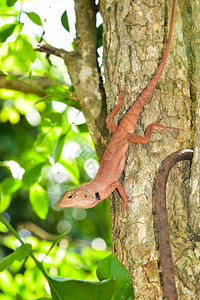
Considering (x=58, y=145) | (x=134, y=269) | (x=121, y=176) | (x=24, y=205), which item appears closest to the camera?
(x=134, y=269)

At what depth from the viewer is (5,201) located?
3.45 metres

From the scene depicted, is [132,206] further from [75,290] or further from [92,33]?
[92,33]

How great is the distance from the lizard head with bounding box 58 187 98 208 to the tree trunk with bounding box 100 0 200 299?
0.46m

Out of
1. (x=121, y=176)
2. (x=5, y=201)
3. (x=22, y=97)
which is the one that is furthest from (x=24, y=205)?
(x=121, y=176)

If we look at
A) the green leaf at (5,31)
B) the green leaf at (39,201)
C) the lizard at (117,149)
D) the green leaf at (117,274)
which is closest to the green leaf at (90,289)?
the green leaf at (117,274)

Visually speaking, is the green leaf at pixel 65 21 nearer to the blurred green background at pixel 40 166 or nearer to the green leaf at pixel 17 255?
the blurred green background at pixel 40 166

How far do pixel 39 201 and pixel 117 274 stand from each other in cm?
155

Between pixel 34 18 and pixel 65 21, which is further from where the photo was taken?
pixel 65 21

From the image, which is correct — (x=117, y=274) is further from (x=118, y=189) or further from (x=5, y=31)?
(x=5, y=31)

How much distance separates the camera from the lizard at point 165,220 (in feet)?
5.95

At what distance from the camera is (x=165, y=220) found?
194 cm

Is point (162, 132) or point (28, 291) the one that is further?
point (28, 291)

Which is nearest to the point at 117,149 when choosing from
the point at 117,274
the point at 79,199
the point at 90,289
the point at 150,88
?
the point at 150,88

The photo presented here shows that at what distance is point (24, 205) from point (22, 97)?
2.23 meters
